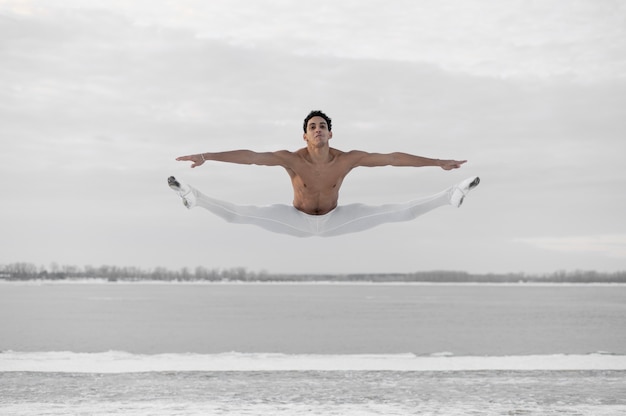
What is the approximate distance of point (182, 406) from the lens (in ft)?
63.6

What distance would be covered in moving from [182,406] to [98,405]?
7.41 ft

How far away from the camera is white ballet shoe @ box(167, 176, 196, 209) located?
27.1 feet

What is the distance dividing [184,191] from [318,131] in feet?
5.88

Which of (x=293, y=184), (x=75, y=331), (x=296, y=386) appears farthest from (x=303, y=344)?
(x=293, y=184)

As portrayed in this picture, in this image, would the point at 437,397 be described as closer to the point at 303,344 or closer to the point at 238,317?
the point at 303,344

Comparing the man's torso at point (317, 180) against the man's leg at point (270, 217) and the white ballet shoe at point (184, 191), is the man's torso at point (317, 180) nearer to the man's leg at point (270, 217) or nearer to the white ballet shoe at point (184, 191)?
the man's leg at point (270, 217)

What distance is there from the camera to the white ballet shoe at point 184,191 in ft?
27.1

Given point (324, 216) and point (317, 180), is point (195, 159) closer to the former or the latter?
point (317, 180)

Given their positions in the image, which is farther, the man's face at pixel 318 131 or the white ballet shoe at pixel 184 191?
the man's face at pixel 318 131

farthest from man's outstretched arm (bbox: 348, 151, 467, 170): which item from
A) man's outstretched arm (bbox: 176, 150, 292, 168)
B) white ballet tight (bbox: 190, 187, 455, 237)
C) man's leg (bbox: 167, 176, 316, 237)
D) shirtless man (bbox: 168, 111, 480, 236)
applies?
man's leg (bbox: 167, 176, 316, 237)

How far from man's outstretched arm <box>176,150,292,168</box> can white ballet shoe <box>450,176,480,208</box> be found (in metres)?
2.17

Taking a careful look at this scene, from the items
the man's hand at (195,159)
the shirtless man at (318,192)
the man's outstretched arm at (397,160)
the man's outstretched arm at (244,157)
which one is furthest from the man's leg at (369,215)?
the man's hand at (195,159)

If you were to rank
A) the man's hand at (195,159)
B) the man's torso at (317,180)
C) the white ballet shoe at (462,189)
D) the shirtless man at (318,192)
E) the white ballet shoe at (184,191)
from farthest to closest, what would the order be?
Result: the man's torso at (317,180)
the white ballet shoe at (462,189)
the shirtless man at (318,192)
the white ballet shoe at (184,191)
the man's hand at (195,159)

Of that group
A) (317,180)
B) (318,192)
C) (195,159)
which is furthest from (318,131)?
(195,159)
